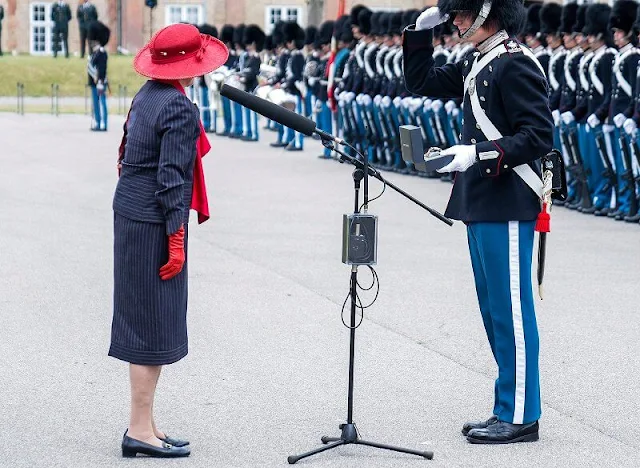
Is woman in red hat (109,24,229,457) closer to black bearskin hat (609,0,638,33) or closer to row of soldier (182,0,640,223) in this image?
row of soldier (182,0,640,223)

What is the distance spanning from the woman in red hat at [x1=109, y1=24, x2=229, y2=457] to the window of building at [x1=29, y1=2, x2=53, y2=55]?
51.6 meters

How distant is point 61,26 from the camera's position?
50094mm

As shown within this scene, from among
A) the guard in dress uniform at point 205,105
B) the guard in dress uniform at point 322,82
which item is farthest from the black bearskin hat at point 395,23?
the guard in dress uniform at point 205,105

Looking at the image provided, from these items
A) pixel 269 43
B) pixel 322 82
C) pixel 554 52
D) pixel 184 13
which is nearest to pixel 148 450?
pixel 554 52

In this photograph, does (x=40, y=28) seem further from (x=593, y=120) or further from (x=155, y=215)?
(x=155, y=215)

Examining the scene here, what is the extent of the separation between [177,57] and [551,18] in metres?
10.5

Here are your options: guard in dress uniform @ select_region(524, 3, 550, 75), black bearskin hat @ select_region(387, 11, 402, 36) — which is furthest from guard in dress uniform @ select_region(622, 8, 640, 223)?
black bearskin hat @ select_region(387, 11, 402, 36)

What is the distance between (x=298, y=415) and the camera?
638cm

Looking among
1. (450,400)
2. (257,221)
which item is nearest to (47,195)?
(257,221)

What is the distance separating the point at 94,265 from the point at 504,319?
5.23m

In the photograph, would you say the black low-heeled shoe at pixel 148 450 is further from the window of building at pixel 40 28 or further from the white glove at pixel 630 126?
the window of building at pixel 40 28

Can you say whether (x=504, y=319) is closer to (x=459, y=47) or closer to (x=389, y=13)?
(x=459, y=47)

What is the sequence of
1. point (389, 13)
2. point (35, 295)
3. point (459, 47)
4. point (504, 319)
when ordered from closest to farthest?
1. point (504, 319)
2. point (35, 295)
3. point (459, 47)
4. point (389, 13)

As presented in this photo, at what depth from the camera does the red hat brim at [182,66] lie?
5.61m
